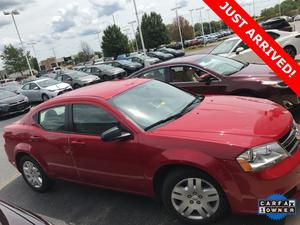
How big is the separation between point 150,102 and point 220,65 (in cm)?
341

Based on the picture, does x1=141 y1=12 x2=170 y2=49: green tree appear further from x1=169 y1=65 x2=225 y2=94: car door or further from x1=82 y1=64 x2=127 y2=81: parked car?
x1=169 y1=65 x2=225 y2=94: car door

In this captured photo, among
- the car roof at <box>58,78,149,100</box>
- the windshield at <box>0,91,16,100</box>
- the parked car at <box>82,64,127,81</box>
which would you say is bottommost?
the parked car at <box>82,64,127,81</box>

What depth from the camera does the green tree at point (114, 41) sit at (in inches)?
2365

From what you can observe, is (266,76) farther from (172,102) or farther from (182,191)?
(182,191)

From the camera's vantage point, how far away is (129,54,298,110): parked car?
612cm

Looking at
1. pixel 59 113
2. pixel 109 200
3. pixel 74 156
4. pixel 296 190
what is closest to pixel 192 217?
pixel 296 190

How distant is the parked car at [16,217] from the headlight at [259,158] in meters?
1.77

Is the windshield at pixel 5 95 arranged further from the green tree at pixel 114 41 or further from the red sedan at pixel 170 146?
the green tree at pixel 114 41

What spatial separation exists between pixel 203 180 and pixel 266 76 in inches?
143

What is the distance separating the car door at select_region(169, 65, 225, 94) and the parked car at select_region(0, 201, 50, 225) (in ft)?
15.2

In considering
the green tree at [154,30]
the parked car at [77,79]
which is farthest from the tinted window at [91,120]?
the green tree at [154,30]

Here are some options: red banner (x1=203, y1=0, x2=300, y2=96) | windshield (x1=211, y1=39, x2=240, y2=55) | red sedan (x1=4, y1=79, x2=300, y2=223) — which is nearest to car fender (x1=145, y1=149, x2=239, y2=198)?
red sedan (x1=4, y1=79, x2=300, y2=223)

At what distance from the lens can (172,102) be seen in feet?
14.7

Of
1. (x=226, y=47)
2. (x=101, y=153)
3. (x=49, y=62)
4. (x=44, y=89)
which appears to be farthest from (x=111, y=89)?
(x=49, y=62)
